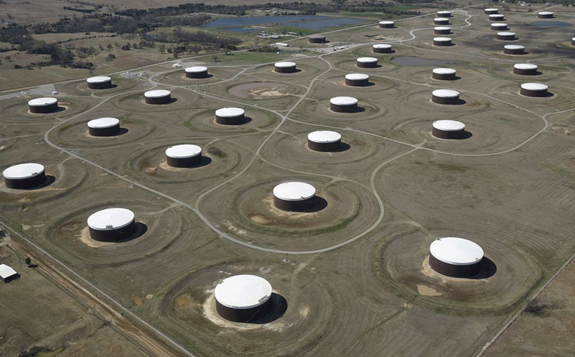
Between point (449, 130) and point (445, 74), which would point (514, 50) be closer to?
point (445, 74)

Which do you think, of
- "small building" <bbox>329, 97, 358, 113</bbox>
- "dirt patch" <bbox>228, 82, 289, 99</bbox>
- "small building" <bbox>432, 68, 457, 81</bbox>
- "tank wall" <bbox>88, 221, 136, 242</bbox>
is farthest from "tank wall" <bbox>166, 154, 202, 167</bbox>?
"small building" <bbox>432, 68, 457, 81</bbox>

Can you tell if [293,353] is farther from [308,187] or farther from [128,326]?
[308,187]

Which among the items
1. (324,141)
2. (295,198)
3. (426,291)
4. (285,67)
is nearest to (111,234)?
(295,198)

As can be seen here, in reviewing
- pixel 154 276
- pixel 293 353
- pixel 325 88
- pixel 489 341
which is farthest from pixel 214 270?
pixel 325 88

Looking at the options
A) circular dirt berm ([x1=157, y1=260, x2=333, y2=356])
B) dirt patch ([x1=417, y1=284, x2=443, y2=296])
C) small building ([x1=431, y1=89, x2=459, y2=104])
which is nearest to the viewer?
circular dirt berm ([x1=157, y1=260, x2=333, y2=356])

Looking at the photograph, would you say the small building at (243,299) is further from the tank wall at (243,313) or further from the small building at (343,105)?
the small building at (343,105)

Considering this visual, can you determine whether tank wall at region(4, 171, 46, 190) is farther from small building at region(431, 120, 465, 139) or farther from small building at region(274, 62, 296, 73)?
small building at region(274, 62, 296, 73)

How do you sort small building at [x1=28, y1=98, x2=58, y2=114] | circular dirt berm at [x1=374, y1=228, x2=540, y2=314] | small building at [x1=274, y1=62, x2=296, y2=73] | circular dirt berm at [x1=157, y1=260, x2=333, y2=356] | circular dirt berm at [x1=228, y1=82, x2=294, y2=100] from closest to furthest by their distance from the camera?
circular dirt berm at [x1=157, y1=260, x2=333, y2=356] → circular dirt berm at [x1=374, y1=228, x2=540, y2=314] → small building at [x1=28, y1=98, x2=58, y2=114] → circular dirt berm at [x1=228, y1=82, x2=294, y2=100] → small building at [x1=274, y1=62, x2=296, y2=73]
